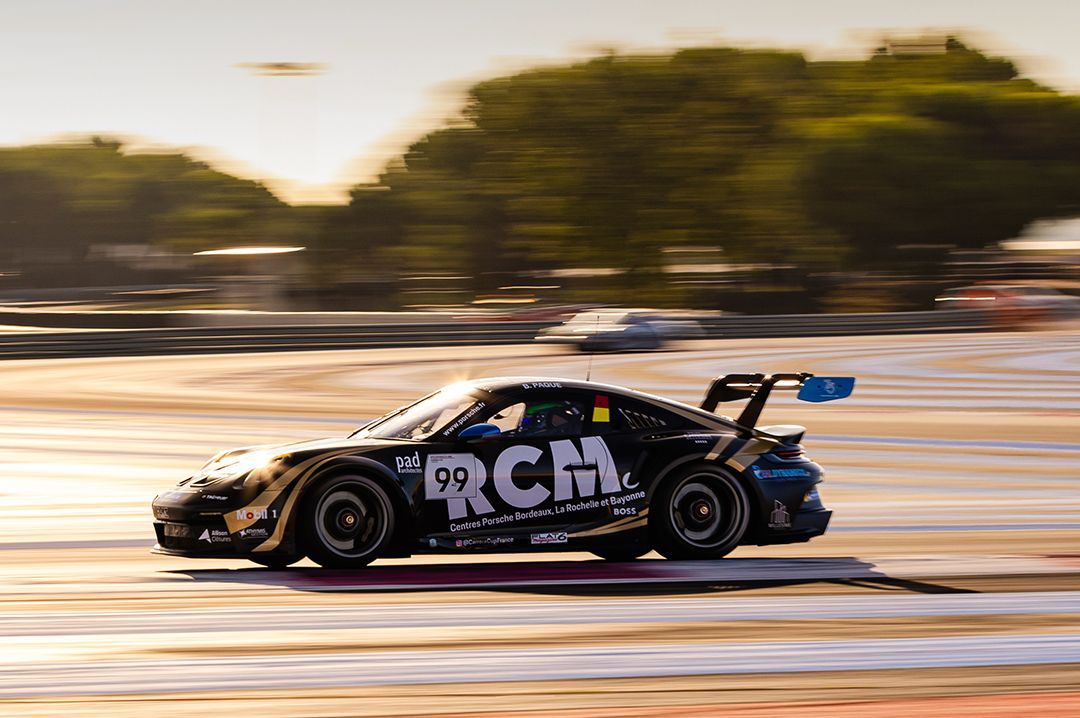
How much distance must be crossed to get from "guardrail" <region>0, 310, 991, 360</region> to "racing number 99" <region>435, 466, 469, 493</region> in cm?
2908

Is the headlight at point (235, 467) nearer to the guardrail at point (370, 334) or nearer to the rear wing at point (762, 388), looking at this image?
the rear wing at point (762, 388)

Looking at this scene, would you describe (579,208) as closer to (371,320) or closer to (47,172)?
(371,320)

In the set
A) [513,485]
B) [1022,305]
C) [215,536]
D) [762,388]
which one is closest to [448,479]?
[513,485]

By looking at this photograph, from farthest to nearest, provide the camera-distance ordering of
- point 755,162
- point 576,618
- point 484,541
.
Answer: point 755,162, point 484,541, point 576,618

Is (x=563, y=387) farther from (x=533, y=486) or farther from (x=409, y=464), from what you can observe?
(x=409, y=464)

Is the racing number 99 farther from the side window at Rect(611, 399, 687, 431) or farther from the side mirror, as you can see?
the side window at Rect(611, 399, 687, 431)

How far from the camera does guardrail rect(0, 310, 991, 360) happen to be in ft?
118

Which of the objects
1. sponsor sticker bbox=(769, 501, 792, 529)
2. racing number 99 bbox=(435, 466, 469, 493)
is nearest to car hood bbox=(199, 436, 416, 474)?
racing number 99 bbox=(435, 466, 469, 493)

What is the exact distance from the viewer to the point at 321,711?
547cm

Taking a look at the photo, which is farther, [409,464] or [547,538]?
[547,538]

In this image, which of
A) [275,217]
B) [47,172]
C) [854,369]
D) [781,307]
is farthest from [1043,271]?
[47,172]

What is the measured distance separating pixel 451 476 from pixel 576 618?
1507 millimetres

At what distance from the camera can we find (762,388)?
9609 millimetres

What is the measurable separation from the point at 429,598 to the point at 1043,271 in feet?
248
